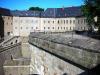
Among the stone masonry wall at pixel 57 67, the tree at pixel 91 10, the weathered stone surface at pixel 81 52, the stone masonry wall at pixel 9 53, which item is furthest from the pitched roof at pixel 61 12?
the weathered stone surface at pixel 81 52

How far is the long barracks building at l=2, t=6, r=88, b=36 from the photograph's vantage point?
252 feet

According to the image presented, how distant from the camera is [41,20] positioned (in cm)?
8050

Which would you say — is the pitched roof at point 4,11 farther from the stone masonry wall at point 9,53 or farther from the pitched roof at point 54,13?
the stone masonry wall at point 9,53

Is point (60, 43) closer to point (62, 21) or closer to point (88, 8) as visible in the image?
point (88, 8)

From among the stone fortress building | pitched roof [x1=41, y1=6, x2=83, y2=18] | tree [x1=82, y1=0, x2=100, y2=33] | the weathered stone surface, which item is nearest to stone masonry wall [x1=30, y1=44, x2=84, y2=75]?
the stone fortress building

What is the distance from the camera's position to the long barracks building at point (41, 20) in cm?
7691

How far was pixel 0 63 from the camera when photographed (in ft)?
97.2

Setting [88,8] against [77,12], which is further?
[77,12]

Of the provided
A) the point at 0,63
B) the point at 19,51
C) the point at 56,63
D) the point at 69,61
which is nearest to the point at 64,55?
the point at 69,61

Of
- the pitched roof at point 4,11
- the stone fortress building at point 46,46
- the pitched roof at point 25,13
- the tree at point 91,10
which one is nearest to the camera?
the stone fortress building at point 46,46

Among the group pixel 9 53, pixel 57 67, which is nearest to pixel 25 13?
pixel 9 53

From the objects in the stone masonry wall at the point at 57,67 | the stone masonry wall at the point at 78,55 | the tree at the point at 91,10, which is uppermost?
the tree at the point at 91,10

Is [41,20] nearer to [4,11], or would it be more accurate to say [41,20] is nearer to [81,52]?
[4,11]

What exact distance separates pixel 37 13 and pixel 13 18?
9.48 metres
